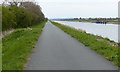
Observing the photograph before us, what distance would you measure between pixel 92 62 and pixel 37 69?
97.1 inches

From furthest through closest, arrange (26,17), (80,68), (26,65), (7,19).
Answer: (26,17) → (7,19) → (26,65) → (80,68)

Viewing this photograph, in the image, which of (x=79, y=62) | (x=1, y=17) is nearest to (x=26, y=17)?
(x=1, y=17)

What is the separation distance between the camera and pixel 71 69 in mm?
8102

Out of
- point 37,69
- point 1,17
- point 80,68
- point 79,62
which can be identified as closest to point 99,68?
point 80,68

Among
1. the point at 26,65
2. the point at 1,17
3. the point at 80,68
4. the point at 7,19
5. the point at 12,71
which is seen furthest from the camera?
the point at 7,19

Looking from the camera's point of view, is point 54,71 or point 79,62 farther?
point 79,62

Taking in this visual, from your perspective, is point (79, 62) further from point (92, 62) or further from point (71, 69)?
point (71, 69)

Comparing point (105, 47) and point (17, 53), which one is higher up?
point (17, 53)

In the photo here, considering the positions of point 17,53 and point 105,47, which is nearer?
point 17,53

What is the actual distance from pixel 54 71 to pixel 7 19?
91.3ft

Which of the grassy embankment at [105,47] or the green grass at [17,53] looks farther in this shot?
the grassy embankment at [105,47]

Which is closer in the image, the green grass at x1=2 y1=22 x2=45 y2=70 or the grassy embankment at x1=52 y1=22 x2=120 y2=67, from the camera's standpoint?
the green grass at x1=2 y1=22 x2=45 y2=70

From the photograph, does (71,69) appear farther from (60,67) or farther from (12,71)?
(12,71)

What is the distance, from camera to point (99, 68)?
830cm
